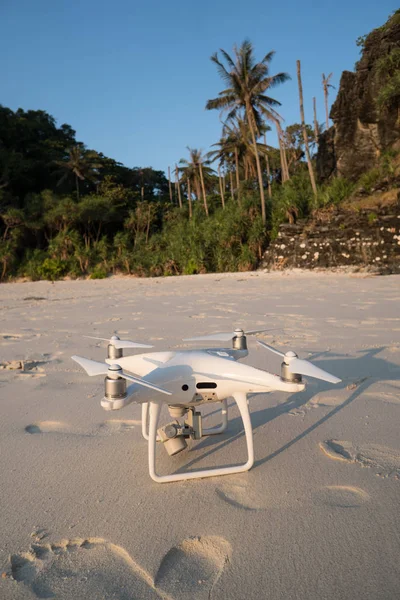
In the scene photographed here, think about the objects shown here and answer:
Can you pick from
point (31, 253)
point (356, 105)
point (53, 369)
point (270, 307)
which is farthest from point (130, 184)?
point (53, 369)

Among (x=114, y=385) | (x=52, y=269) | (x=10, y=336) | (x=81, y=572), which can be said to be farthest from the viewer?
(x=52, y=269)

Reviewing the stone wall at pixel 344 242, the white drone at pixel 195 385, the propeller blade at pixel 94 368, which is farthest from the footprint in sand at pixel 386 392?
the stone wall at pixel 344 242

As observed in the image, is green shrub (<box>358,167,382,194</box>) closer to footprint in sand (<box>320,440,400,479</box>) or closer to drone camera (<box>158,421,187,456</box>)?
footprint in sand (<box>320,440,400,479</box>)

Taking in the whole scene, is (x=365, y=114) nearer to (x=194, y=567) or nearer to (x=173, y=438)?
(x=173, y=438)

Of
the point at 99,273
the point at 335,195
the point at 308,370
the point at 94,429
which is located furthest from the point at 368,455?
the point at 99,273

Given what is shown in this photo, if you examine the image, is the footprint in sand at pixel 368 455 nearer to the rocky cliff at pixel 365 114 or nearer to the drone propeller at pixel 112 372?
the drone propeller at pixel 112 372

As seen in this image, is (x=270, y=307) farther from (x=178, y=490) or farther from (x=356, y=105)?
(x=356, y=105)
